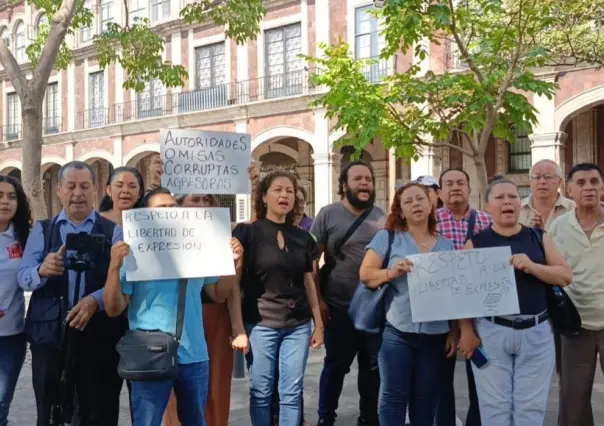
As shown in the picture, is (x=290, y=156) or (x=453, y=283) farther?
(x=290, y=156)

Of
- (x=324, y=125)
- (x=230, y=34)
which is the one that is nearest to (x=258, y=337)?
(x=230, y=34)

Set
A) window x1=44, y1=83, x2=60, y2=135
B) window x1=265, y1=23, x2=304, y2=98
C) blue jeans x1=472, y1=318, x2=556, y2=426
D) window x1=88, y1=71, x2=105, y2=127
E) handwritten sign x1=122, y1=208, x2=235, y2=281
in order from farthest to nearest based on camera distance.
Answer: window x1=44, y1=83, x2=60, y2=135
window x1=88, y1=71, x2=105, y2=127
window x1=265, y1=23, x2=304, y2=98
blue jeans x1=472, y1=318, x2=556, y2=426
handwritten sign x1=122, y1=208, x2=235, y2=281

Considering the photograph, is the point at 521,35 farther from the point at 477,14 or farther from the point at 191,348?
the point at 191,348

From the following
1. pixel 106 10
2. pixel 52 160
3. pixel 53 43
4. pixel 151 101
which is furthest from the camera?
pixel 52 160

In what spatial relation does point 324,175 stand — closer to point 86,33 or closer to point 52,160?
point 86,33

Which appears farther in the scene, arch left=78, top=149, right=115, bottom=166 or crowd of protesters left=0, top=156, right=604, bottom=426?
arch left=78, top=149, right=115, bottom=166

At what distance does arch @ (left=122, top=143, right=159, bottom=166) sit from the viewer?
2253 centimetres

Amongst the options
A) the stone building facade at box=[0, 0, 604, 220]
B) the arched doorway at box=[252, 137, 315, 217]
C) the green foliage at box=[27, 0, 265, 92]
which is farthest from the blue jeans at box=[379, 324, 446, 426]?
the arched doorway at box=[252, 137, 315, 217]

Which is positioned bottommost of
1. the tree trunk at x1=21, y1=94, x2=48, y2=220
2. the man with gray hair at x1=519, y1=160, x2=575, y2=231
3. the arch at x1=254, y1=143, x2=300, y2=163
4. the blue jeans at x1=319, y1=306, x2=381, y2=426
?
the blue jeans at x1=319, y1=306, x2=381, y2=426

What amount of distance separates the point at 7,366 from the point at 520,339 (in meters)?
2.83

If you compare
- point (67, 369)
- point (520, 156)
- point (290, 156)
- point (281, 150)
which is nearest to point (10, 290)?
point (67, 369)

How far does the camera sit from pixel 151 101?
891 inches

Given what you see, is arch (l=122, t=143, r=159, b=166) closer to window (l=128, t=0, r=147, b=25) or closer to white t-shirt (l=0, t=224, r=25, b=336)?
window (l=128, t=0, r=147, b=25)

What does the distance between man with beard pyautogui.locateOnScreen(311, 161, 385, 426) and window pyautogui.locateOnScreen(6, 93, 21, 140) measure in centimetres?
2539
